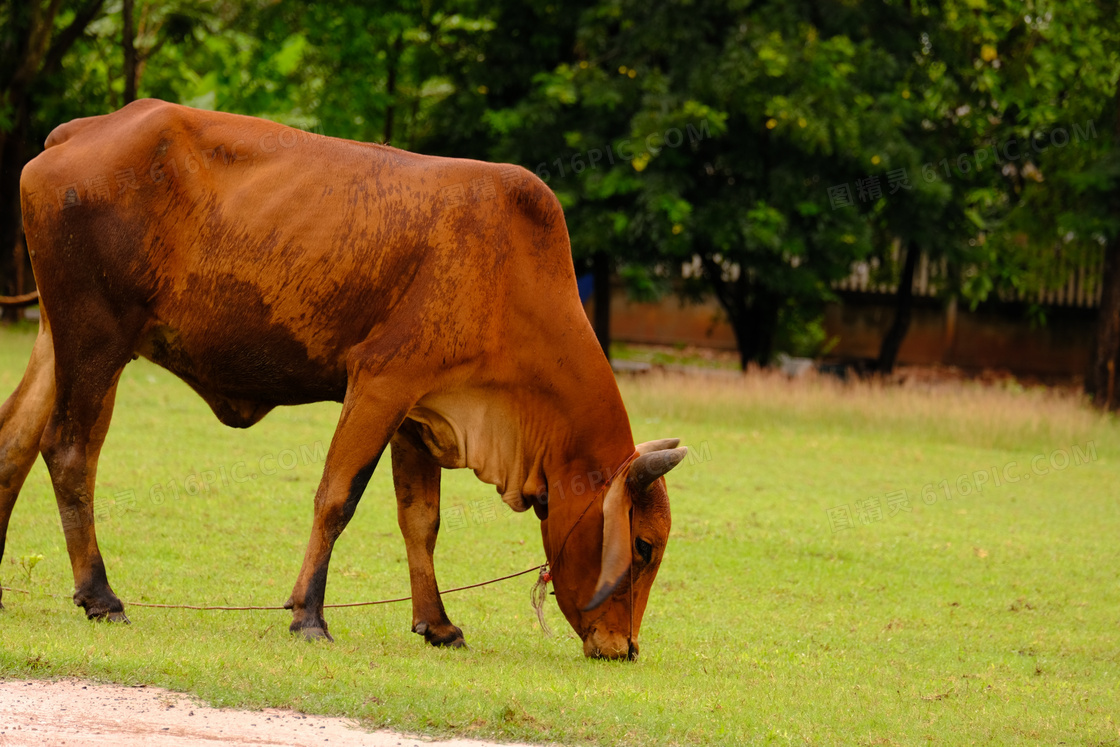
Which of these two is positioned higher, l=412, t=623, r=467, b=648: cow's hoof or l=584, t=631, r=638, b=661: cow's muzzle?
l=584, t=631, r=638, b=661: cow's muzzle

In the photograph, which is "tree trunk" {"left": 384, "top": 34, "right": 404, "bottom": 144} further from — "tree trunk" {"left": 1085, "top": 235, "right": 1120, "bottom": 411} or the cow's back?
the cow's back

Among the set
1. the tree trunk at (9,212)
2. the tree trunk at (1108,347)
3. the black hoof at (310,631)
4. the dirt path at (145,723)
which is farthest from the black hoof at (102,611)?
the tree trunk at (9,212)

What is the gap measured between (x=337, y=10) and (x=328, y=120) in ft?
6.25

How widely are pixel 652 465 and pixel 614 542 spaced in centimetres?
41

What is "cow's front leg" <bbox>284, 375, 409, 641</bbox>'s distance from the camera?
19.7 ft

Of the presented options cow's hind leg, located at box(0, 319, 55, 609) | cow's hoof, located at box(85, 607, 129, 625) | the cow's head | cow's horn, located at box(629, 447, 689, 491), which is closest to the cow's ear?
the cow's head

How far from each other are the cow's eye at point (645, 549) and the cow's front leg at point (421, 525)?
1083 millimetres

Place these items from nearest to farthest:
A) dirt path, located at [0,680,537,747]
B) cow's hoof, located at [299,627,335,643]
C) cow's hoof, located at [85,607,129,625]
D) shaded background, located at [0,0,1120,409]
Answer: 1. dirt path, located at [0,680,537,747]
2. cow's hoof, located at [299,627,335,643]
3. cow's hoof, located at [85,607,129,625]
4. shaded background, located at [0,0,1120,409]

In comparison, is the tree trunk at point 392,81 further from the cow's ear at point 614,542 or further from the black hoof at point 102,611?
the cow's ear at point 614,542

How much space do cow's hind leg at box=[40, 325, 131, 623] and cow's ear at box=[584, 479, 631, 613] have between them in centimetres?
240

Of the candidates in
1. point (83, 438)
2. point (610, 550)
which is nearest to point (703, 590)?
point (610, 550)

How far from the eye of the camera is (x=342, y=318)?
615cm

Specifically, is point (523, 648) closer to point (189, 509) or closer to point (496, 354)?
point (496, 354)

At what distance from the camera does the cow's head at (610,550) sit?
6164 millimetres
